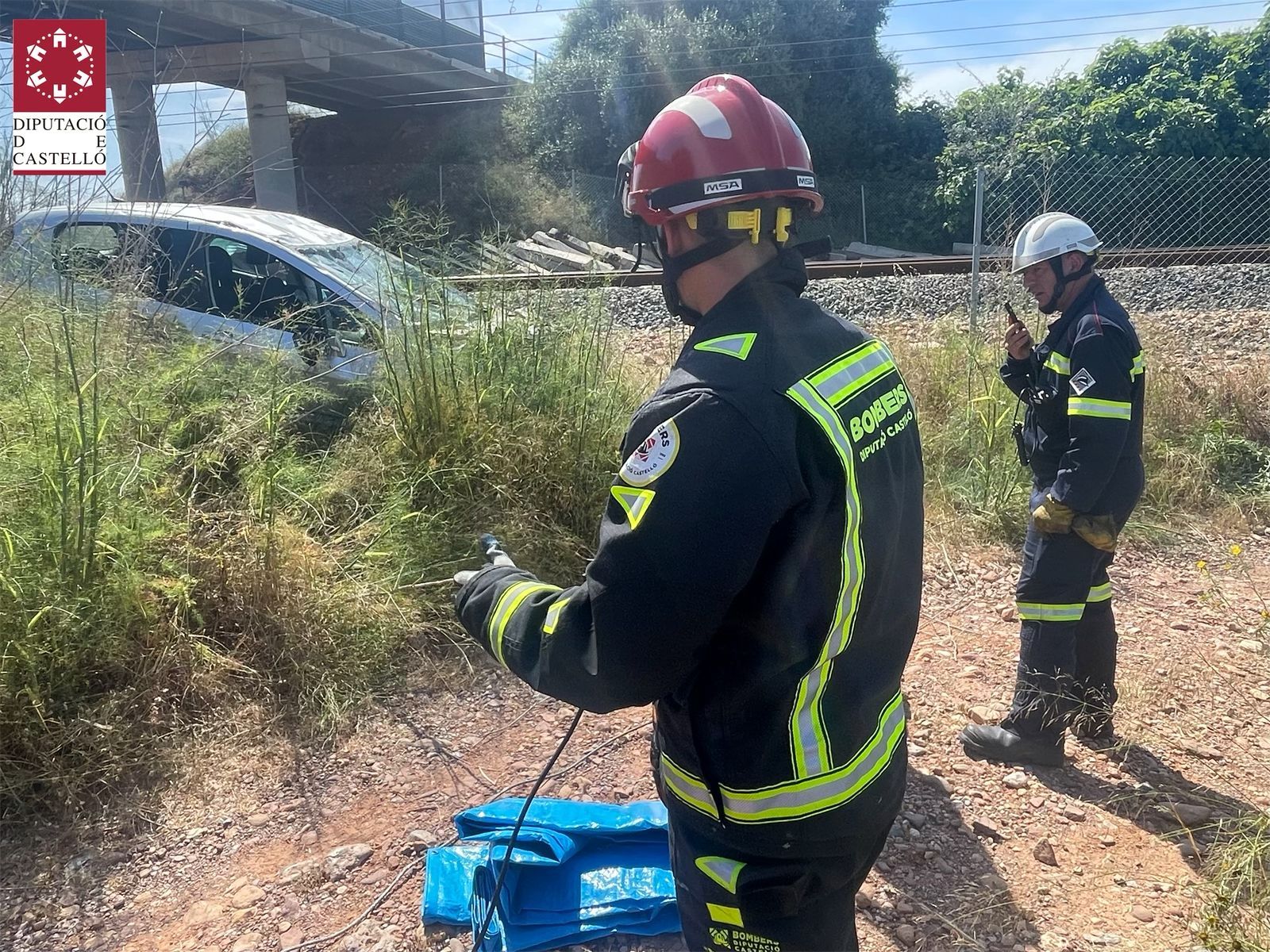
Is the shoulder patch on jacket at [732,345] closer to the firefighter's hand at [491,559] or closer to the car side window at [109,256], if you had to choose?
the firefighter's hand at [491,559]

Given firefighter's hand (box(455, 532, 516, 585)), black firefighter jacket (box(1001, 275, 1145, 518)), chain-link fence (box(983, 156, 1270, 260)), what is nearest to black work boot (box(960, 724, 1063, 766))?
black firefighter jacket (box(1001, 275, 1145, 518))

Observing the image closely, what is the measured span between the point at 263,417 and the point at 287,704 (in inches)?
60.5

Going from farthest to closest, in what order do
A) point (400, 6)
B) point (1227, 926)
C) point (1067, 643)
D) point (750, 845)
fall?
1. point (400, 6)
2. point (1067, 643)
3. point (1227, 926)
4. point (750, 845)

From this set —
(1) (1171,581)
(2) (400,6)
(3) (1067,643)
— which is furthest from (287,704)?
(2) (400,6)

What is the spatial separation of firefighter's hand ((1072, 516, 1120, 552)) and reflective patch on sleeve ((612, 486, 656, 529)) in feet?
8.49

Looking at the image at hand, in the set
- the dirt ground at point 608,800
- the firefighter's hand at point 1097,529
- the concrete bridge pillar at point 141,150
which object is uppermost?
the concrete bridge pillar at point 141,150

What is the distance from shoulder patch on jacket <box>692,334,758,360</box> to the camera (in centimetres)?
140

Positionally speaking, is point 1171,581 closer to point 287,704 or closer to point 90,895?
point 287,704

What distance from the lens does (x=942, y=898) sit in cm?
282

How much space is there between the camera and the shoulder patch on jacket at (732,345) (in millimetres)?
1397

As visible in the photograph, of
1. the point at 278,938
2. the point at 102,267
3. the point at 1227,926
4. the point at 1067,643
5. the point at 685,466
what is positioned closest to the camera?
the point at 685,466

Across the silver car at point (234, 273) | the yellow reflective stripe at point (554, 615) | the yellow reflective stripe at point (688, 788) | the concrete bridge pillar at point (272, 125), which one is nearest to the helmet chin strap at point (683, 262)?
the yellow reflective stripe at point (554, 615)

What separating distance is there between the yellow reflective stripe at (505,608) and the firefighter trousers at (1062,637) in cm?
253

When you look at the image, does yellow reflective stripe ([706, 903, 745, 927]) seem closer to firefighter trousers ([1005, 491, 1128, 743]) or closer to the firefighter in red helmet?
the firefighter in red helmet
